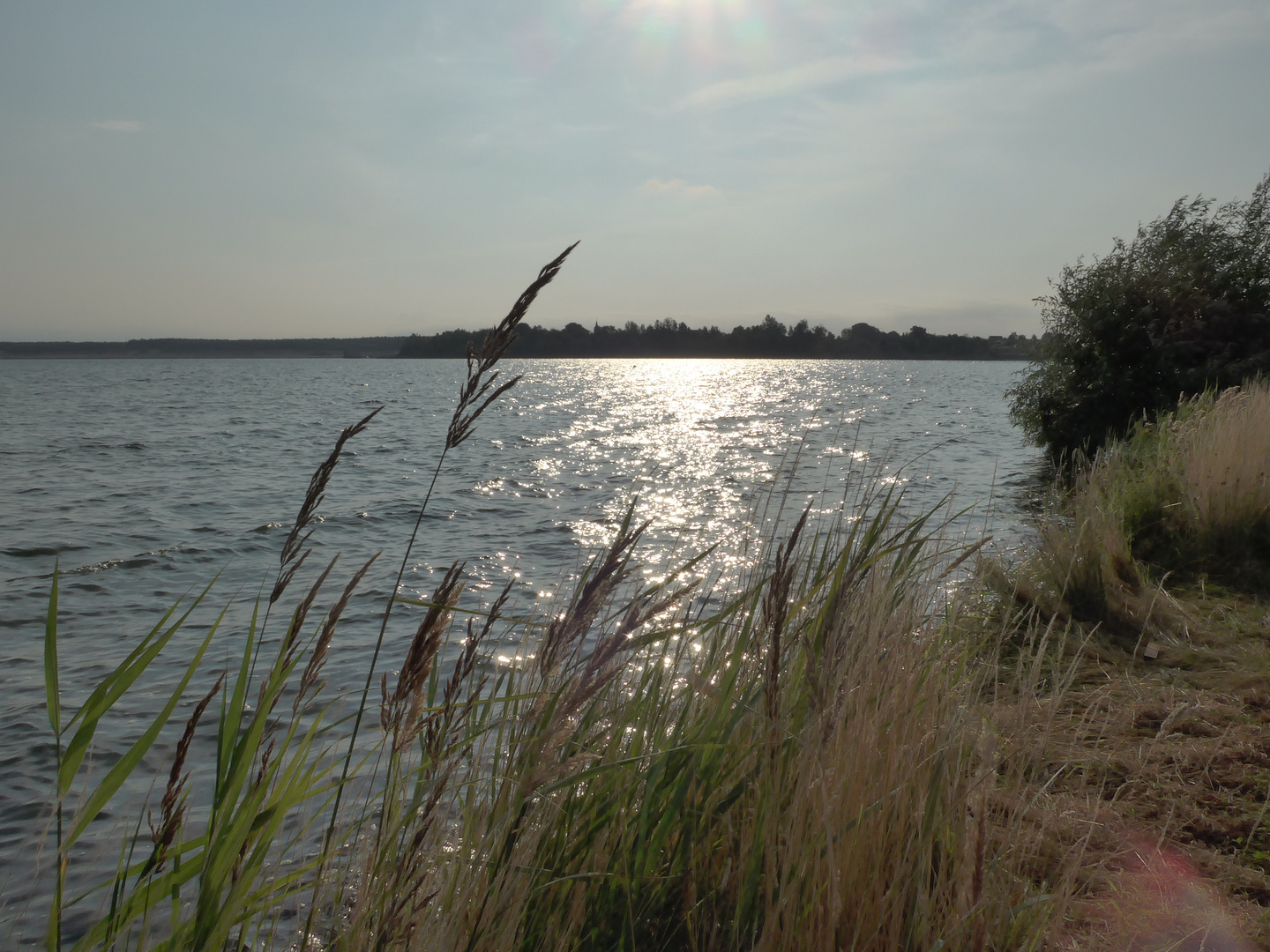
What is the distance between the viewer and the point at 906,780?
2057 millimetres

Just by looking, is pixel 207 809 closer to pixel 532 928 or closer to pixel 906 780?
pixel 532 928

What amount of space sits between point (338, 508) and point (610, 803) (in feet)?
46.4

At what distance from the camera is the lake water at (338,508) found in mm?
5777

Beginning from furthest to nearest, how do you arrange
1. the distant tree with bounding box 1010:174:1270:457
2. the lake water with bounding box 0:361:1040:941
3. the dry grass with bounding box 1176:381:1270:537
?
the distant tree with bounding box 1010:174:1270:457
the dry grass with bounding box 1176:381:1270:537
the lake water with bounding box 0:361:1040:941

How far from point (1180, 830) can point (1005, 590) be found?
3628 mm

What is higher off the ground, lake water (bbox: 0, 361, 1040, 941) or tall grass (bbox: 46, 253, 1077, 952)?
tall grass (bbox: 46, 253, 1077, 952)

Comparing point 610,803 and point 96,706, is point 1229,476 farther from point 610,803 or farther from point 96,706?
point 96,706

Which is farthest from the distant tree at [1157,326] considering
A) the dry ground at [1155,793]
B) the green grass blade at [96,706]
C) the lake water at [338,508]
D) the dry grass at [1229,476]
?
the green grass blade at [96,706]

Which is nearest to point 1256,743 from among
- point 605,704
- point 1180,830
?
point 1180,830

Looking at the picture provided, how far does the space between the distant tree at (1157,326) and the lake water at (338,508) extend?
243 cm

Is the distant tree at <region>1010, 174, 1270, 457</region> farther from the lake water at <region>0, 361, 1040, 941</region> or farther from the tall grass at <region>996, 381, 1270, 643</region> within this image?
the tall grass at <region>996, 381, 1270, 643</region>

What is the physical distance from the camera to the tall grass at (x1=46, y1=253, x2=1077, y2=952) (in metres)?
1.41

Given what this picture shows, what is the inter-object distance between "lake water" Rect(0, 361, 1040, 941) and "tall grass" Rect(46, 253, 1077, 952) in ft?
1.71

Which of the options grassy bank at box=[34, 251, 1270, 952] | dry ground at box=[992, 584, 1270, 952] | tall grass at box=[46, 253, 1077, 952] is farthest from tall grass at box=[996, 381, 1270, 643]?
tall grass at box=[46, 253, 1077, 952]
